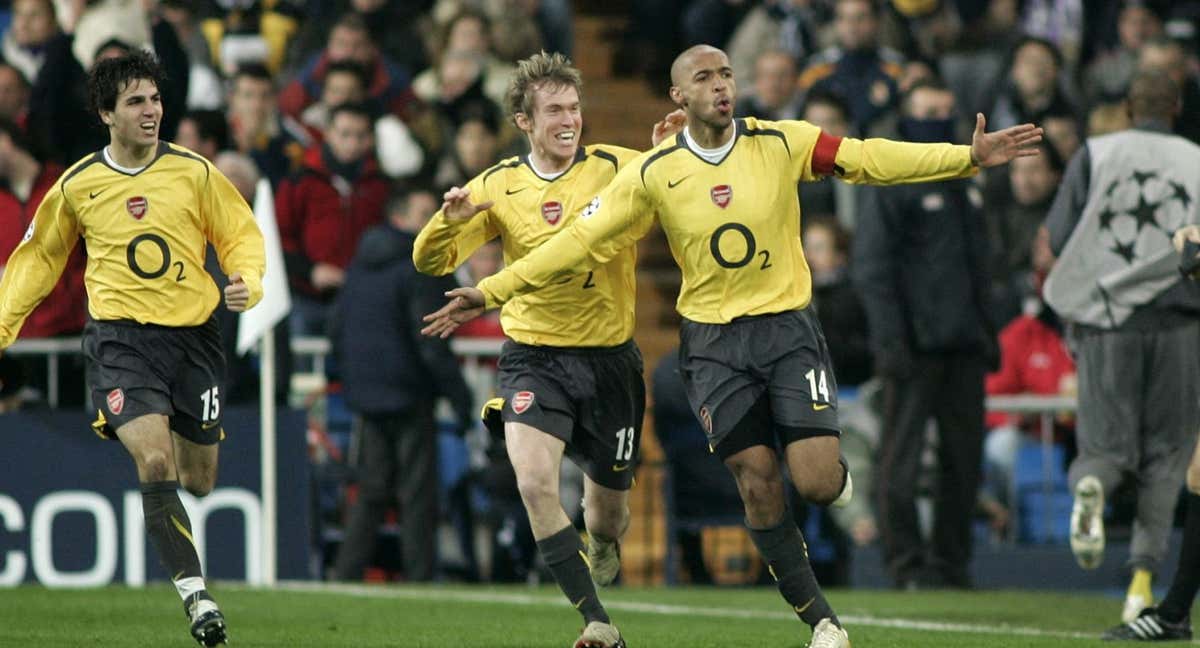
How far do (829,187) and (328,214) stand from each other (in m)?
3.88

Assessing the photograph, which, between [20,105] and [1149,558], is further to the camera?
[20,105]

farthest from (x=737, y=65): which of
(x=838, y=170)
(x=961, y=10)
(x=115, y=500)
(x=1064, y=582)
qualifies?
(x=838, y=170)

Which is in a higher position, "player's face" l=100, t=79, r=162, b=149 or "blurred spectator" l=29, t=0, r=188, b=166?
"blurred spectator" l=29, t=0, r=188, b=166

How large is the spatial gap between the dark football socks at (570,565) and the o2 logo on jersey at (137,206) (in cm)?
248

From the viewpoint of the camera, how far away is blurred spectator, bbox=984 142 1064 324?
55.2ft

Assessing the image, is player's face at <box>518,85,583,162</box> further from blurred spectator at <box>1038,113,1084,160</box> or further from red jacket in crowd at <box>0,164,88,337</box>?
blurred spectator at <box>1038,113,1084,160</box>

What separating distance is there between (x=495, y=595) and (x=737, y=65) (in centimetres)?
731

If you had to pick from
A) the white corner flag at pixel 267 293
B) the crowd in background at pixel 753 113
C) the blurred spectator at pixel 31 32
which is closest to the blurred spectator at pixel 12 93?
the crowd in background at pixel 753 113

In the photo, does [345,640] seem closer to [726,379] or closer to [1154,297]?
[726,379]

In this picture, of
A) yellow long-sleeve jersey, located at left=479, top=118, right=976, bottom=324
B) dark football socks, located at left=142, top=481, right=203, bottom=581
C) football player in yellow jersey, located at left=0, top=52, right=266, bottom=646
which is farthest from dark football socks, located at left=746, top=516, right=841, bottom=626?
football player in yellow jersey, located at left=0, top=52, right=266, bottom=646

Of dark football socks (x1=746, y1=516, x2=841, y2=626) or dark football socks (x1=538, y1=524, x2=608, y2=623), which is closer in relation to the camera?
dark football socks (x1=746, y1=516, x2=841, y2=626)

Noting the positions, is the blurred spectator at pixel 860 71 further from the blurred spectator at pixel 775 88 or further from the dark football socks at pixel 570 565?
the dark football socks at pixel 570 565

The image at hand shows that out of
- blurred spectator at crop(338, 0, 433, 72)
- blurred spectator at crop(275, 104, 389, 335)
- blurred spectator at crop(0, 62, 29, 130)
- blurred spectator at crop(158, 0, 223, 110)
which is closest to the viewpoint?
blurred spectator at crop(0, 62, 29, 130)

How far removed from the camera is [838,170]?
9.36 meters
